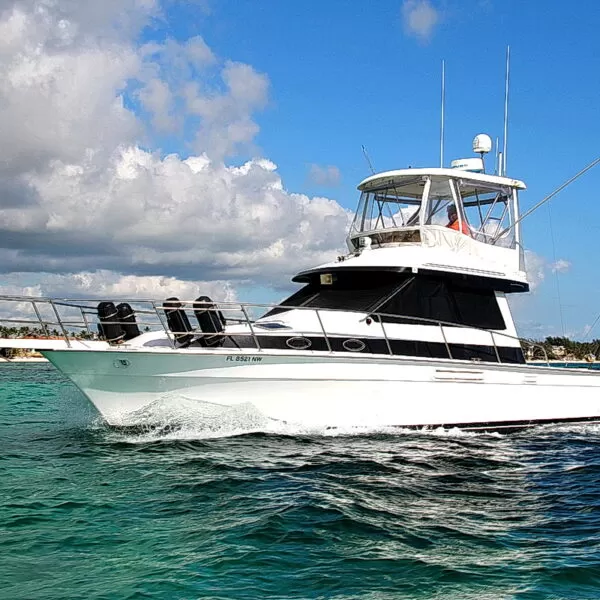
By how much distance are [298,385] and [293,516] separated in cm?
417

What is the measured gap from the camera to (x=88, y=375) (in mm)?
10789

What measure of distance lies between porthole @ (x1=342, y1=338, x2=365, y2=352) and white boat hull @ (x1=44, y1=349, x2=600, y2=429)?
33 cm

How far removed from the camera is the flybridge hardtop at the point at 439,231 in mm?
13477

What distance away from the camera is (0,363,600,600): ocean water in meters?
5.32

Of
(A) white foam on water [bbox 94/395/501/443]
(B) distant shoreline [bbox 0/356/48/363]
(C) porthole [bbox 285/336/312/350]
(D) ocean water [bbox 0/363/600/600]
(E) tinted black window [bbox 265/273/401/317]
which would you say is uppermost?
(B) distant shoreline [bbox 0/356/48/363]

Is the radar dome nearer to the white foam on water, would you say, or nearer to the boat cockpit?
the boat cockpit

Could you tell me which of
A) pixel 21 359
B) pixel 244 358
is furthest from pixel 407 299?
pixel 21 359

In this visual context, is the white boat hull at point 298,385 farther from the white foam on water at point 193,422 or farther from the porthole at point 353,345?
the porthole at point 353,345

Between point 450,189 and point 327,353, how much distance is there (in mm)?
5346

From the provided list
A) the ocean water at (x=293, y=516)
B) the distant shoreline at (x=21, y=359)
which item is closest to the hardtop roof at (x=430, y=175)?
the ocean water at (x=293, y=516)

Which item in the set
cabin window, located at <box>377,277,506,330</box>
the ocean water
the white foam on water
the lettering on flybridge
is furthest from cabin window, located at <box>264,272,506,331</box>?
the white foam on water

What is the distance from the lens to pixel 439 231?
1410cm

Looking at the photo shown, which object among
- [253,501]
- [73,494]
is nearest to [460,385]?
[253,501]

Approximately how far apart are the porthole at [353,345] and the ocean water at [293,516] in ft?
4.33
